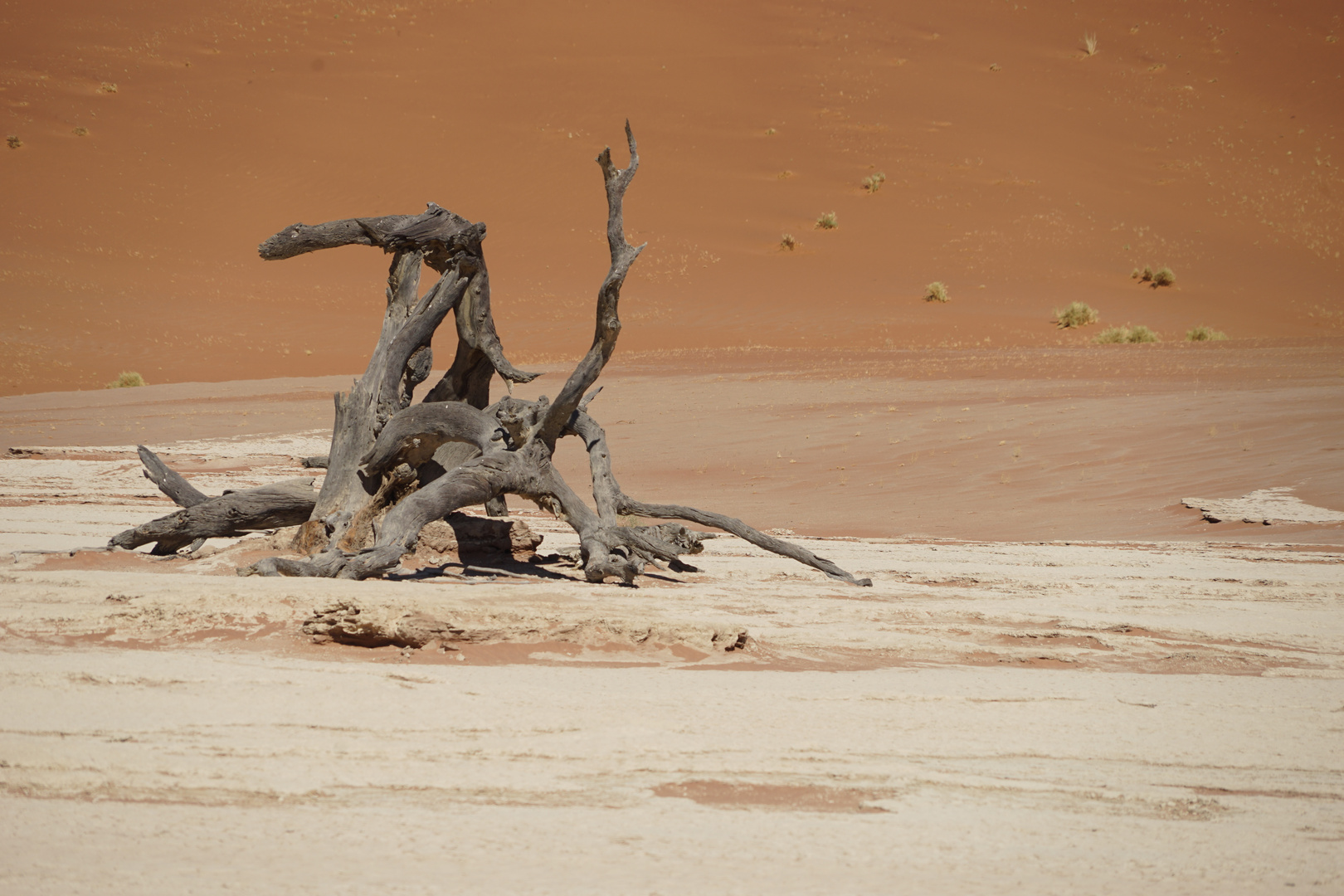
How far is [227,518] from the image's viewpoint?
7.79m

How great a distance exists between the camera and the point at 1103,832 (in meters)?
3.45

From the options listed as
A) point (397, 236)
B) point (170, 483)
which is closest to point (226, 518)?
point (170, 483)

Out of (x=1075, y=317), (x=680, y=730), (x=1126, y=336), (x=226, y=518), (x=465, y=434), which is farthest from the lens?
(x=1075, y=317)

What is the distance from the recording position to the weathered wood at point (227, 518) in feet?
25.4

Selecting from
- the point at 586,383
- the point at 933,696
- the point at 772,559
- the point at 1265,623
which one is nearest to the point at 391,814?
the point at 933,696

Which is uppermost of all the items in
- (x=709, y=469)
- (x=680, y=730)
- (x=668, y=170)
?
(x=668, y=170)

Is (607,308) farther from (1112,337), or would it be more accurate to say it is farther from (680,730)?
(1112,337)

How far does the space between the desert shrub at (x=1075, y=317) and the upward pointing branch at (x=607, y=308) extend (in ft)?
76.8

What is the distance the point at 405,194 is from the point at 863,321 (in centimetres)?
1632

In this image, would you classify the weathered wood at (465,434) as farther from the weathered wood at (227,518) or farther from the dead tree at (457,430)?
the weathered wood at (227,518)

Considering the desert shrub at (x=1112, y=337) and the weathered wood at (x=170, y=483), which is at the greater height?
the desert shrub at (x=1112, y=337)

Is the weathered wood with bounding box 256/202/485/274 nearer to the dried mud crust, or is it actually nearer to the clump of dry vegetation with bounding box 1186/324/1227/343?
the dried mud crust

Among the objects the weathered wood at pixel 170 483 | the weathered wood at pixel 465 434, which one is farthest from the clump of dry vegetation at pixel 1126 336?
the weathered wood at pixel 170 483

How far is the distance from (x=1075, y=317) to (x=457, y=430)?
78.8ft
